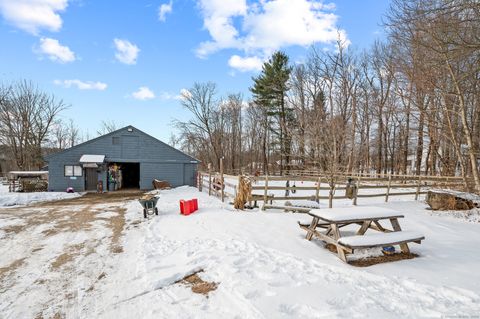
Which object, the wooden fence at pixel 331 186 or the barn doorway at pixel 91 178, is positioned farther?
the barn doorway at pixel 91 178

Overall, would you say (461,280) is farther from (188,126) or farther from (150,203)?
(188,126)

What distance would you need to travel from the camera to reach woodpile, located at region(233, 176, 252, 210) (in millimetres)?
9266

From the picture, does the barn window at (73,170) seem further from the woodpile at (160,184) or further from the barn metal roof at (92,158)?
the woodpile at (160,184)

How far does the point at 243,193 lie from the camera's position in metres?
9.31

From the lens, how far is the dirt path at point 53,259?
3445 mm

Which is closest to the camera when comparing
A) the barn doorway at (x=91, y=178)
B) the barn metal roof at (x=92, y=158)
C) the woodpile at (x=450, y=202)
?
the woodpile at (x=450, y=202)

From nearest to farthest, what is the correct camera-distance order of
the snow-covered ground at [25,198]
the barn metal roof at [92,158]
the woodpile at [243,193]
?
the woodpile at [243,193]
the snow-covered ground at [25,198]
the barn metal roof at [92,158]

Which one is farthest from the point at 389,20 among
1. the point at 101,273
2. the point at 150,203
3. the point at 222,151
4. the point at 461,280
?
the point at 222,151

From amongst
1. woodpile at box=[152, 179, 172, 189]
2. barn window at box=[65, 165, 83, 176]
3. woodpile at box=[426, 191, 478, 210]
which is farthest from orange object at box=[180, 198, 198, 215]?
barn window at box=[65, 165, 83, 176]

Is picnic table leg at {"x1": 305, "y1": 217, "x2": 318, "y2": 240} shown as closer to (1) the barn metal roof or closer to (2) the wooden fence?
(2) the wooden fence

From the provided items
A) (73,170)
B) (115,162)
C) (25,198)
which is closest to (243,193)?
(25,198)

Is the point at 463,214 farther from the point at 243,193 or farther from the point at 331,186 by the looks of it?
the point at 243,193

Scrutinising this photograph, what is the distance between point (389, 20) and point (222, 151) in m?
34.0

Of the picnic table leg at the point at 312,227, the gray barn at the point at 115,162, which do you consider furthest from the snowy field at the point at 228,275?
the gray barn at the point at 115,162
